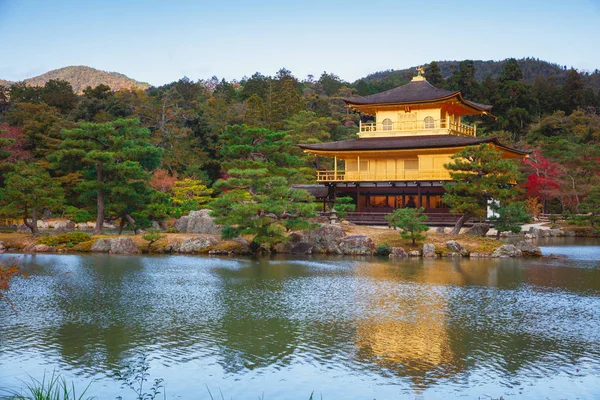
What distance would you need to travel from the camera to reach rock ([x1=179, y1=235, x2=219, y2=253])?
2614cm

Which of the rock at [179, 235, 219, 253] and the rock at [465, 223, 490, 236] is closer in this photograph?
the rock at [179, 235, 219, 253]

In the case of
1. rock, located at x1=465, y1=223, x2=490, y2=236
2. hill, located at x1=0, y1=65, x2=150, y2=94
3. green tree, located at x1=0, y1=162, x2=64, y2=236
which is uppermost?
hill, located at x1=0, y1=65, x2=150, y2=94

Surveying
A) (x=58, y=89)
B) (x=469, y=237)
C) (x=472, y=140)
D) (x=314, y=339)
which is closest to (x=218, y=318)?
(x=314, y=339)

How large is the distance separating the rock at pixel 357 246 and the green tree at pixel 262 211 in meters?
2.07

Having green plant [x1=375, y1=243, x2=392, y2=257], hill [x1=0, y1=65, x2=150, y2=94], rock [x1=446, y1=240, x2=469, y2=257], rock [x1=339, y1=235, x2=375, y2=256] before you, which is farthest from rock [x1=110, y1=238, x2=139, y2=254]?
hill [x1=0, y1=65, x2=150, y2=94]

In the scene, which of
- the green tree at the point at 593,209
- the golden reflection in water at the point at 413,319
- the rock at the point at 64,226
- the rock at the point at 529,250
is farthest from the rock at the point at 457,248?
the rock at the point at 64,226

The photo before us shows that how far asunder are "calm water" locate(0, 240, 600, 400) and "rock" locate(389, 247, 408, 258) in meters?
4.72

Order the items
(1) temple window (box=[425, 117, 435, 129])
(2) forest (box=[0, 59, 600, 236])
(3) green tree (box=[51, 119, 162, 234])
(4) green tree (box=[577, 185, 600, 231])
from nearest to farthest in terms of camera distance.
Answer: (2) forest (box=[0, 59, 600, 236]) < (3) green tree (box=[51, 119, 162, 234]) < (4) green tree (box=[577, 185, 600, 231]) < (1) temple window (box=[425, 117, 435, 129])

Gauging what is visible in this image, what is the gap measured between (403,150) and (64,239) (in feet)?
61.5

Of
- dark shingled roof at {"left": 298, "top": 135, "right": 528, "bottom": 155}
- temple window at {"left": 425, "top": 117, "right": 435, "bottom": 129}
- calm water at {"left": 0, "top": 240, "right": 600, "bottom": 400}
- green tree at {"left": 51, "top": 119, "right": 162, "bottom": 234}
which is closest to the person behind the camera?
calm water at {"left": 0, "top": 240, "right": 600, "bottom": 400}

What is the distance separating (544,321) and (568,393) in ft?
15.0

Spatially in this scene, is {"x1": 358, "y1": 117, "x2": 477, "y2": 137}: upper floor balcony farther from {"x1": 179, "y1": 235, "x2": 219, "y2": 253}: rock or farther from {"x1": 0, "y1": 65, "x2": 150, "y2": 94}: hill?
{"x1": 0, "y1": 65, "x2": 150, "y2": 94}: hill

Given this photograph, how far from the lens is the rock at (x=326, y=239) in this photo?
26125mm

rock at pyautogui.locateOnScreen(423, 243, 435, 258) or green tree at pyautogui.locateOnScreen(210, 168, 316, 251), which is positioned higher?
green tree at pyautogui.locateOnScreen(210, 168, 316, 251)
